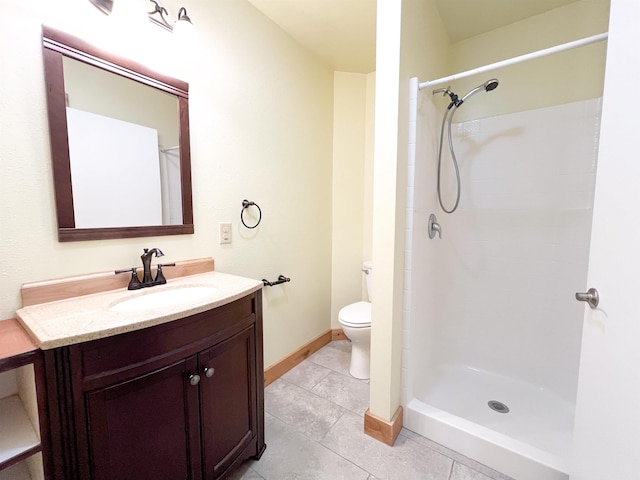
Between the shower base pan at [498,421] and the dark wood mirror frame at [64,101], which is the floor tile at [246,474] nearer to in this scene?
the shower base pan at [498,421]

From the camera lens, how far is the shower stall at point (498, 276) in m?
1.46

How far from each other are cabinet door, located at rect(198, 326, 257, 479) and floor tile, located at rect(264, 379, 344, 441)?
360 millimetres

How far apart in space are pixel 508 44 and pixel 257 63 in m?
1.72

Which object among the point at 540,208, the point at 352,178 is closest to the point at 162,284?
the point at 352,178

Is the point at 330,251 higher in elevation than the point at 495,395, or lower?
higher

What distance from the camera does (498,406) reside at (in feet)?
5.38

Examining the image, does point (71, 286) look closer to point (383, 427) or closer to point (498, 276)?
point (383, 427)

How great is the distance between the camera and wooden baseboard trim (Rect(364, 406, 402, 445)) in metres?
1.40

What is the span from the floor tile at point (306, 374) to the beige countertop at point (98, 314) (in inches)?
42.9

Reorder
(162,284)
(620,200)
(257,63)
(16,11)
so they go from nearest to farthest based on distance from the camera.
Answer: (620,200)
(16,11)
(162,284)
(257,63)

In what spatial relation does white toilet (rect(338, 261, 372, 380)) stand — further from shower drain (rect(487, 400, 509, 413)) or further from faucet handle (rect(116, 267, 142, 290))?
→ faucet handle (rect(116, 267, 142, 290))

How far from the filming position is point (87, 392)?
73 centimetres

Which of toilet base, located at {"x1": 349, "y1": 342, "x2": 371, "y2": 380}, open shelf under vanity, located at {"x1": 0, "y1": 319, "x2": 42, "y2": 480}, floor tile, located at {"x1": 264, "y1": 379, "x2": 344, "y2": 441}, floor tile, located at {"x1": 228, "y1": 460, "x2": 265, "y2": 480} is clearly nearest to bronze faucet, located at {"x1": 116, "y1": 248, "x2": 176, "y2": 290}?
open shelf under vanity, located at {"x1": 0, "y1": 319, "x2": 42, "y2": 480}

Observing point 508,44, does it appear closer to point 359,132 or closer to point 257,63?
point 359,132
